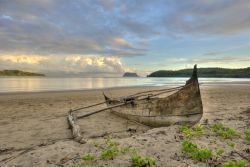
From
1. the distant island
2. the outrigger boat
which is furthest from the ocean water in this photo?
the distant island

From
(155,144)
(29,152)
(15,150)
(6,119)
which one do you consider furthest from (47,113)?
(155,144)

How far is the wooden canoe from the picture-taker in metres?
7.59

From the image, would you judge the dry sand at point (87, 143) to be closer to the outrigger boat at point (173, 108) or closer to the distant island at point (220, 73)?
the outrigger boat at point (173, 108)

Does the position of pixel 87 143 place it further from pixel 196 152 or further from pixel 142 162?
pixel 196 152

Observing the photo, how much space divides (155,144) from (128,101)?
4.38 meters

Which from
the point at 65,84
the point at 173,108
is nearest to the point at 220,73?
the point at 65,84

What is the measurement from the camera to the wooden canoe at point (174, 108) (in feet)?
24.9

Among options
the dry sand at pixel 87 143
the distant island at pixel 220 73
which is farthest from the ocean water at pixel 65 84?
the distant island at pixel 220 73

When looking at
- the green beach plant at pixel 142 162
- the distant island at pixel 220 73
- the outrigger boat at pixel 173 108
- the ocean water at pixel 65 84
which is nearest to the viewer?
the green beach plant at pixel 142 162

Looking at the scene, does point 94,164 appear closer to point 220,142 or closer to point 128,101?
point 220,142

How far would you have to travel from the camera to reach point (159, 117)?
840cm

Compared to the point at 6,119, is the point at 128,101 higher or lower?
higher

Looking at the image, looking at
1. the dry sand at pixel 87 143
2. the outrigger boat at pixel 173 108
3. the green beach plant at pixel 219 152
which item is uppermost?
the outrigger boat at pixel 173 108

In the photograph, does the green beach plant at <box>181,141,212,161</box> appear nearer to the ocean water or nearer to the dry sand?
the dry sand
